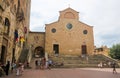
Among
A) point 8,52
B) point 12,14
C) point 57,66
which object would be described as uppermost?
point 12,14

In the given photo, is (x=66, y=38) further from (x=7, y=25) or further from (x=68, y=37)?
(x=7, y=25)

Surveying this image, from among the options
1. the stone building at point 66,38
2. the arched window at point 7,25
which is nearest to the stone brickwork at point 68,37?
the stone building at point 66,38

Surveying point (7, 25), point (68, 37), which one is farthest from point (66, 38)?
point (7, 25)

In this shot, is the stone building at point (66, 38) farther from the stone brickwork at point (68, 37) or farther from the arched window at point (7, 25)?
the arched window at point (7, 25)

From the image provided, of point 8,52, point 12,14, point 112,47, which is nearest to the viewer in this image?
point 8,52

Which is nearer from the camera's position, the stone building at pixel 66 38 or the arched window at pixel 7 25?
the arched window at pixel 7 25

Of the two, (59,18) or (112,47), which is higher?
(59,18)

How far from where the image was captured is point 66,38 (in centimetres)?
3644

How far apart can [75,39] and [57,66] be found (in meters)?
12.8

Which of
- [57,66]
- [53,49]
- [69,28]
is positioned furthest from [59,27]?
[57,66]

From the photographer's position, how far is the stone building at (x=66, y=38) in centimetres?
3581

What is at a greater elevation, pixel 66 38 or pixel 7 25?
pixel 7 25

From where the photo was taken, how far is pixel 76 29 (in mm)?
37344

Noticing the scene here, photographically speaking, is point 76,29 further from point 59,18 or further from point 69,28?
point 59,18
